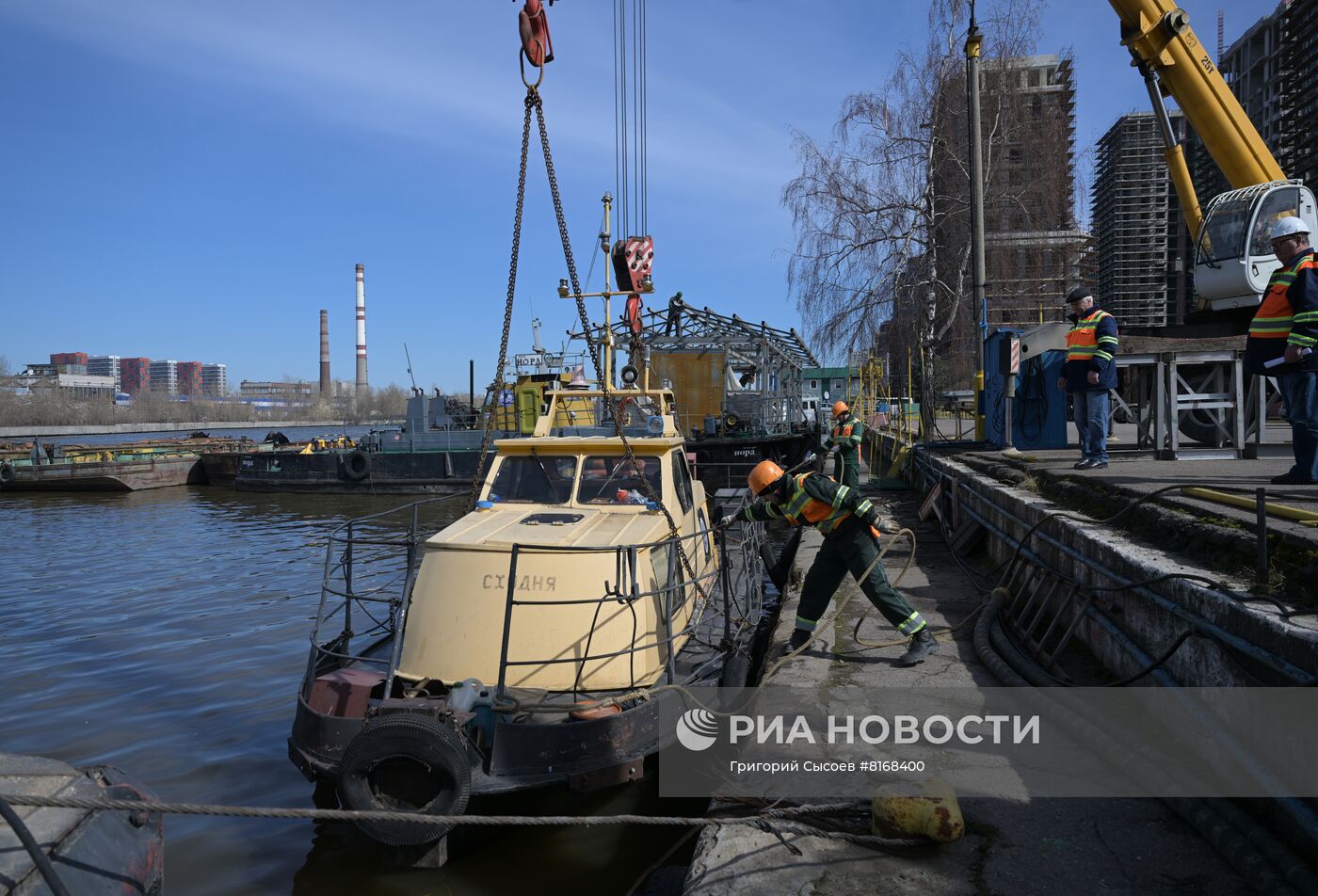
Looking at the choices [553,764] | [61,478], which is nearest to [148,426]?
[61,478]

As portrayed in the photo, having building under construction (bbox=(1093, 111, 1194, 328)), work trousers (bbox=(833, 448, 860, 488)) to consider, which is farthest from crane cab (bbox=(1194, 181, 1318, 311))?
building under construction (bbox=(1093, 111, 1194, 328))

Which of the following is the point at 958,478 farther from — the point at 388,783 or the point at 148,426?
the point at 148,426

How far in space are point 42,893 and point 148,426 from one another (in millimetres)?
110305

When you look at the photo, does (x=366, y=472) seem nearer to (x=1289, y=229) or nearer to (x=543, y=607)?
(x=543, y=607)

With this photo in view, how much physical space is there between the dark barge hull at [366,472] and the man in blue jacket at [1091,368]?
22.2 m

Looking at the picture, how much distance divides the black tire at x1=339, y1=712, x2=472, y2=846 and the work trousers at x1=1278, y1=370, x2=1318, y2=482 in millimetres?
5671

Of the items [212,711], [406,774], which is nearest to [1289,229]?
[406,774]

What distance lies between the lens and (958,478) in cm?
1034

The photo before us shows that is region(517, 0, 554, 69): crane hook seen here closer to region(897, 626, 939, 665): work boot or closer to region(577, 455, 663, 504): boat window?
region(577, 455, 663, 504): boat window

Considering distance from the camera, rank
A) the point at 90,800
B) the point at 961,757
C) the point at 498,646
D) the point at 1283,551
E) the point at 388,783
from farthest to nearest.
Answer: the point at 498,646 → the point at 388,783 → the point at 961,757 → the point at 1283,551 → the point at 90,800

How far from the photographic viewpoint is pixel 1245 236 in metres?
10.9

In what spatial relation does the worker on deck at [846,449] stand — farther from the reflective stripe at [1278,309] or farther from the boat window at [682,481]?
the reflective stripe at [1278,309]

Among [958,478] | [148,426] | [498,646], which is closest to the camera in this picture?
[498,646]

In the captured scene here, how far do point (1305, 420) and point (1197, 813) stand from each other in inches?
138
